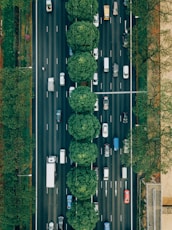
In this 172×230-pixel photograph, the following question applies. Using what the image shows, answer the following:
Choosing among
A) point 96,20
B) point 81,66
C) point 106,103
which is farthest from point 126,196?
point 96,20

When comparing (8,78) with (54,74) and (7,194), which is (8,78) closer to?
(54,74)

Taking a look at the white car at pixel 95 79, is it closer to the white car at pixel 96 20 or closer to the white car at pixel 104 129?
the white car at pixel 104 129

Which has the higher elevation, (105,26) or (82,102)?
(105,26)

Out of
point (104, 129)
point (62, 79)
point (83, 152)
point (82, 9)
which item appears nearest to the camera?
point (82, 9)

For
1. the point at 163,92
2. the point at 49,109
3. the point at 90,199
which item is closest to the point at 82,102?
the point at 49,109

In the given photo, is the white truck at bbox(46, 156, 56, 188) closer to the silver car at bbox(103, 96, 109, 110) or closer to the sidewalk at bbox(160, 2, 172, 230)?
the silver car at bbox(103, 96, 109, 110)

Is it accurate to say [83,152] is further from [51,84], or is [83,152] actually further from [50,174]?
[51,84]
